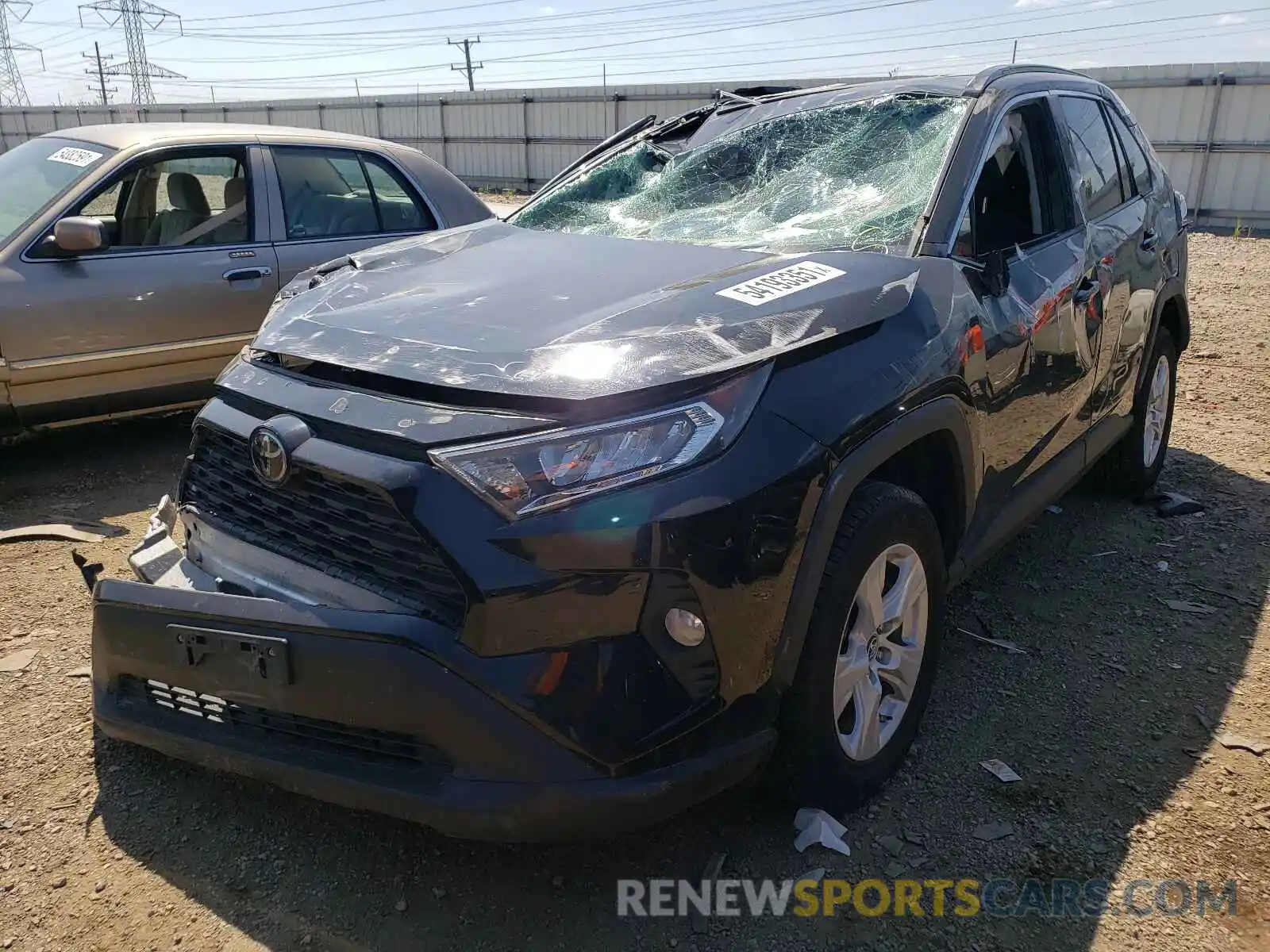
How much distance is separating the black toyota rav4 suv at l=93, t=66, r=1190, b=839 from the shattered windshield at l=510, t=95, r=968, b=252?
20 mm

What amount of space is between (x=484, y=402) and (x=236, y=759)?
968 mm

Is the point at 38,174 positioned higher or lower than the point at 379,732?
higher

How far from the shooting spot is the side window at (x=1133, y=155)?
14.3ft

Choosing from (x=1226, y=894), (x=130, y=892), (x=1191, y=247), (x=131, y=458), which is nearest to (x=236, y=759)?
(x=130, y=892)

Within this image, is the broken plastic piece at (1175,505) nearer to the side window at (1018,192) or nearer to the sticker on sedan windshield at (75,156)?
the side window at (1018,192)

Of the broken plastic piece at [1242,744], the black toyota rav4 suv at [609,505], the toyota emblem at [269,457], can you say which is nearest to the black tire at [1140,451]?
the black toyota rav4 suv at [609,505]

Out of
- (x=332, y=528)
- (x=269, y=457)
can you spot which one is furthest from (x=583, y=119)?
(x=332, y=528)

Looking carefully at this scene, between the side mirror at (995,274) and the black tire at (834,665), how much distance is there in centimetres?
76

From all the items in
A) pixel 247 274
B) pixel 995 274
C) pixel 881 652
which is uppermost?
pixel 995 274

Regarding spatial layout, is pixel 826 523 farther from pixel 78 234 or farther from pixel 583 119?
pixel 583 119

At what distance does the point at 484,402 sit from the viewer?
6.88 ft

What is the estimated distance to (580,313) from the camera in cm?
238

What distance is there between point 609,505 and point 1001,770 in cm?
161

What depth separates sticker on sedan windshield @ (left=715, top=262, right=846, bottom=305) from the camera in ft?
7.82
